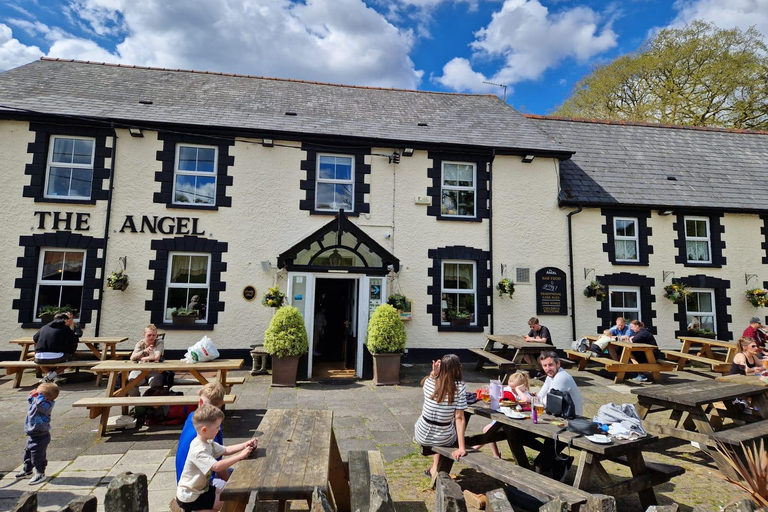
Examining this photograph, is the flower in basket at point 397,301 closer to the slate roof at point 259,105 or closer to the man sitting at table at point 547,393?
the slate roof at point 259,105

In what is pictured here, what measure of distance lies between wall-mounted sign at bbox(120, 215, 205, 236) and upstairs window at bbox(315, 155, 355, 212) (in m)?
3.10

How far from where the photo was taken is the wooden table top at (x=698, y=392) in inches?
197

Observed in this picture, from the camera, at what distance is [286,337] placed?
8102mm

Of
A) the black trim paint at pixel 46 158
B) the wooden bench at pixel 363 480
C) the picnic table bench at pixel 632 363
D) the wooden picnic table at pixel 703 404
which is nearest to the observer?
the wooden bench at pixel 363 480

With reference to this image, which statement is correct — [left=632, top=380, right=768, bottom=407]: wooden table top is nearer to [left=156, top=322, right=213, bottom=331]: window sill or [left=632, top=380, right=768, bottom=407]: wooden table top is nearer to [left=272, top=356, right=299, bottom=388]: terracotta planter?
[left=272, top=356, right=299, bottom=388]: terracotta planter

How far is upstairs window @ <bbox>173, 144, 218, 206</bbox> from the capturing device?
1041cm

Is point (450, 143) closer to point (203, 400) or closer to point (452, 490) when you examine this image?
point (203, 400)

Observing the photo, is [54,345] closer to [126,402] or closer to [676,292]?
[126,402]

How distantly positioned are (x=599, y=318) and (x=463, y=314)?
152 inches

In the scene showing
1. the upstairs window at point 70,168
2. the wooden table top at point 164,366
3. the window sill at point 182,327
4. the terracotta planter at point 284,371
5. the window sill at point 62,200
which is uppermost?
the upstairs window at point 70,168

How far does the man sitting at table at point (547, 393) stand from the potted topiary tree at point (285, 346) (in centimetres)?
488

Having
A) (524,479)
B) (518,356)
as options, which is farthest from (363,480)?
(518,356)

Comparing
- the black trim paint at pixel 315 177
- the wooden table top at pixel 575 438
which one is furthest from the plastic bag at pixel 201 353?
the black trim paint at pixel 315 177

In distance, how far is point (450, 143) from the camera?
11.1 meters
